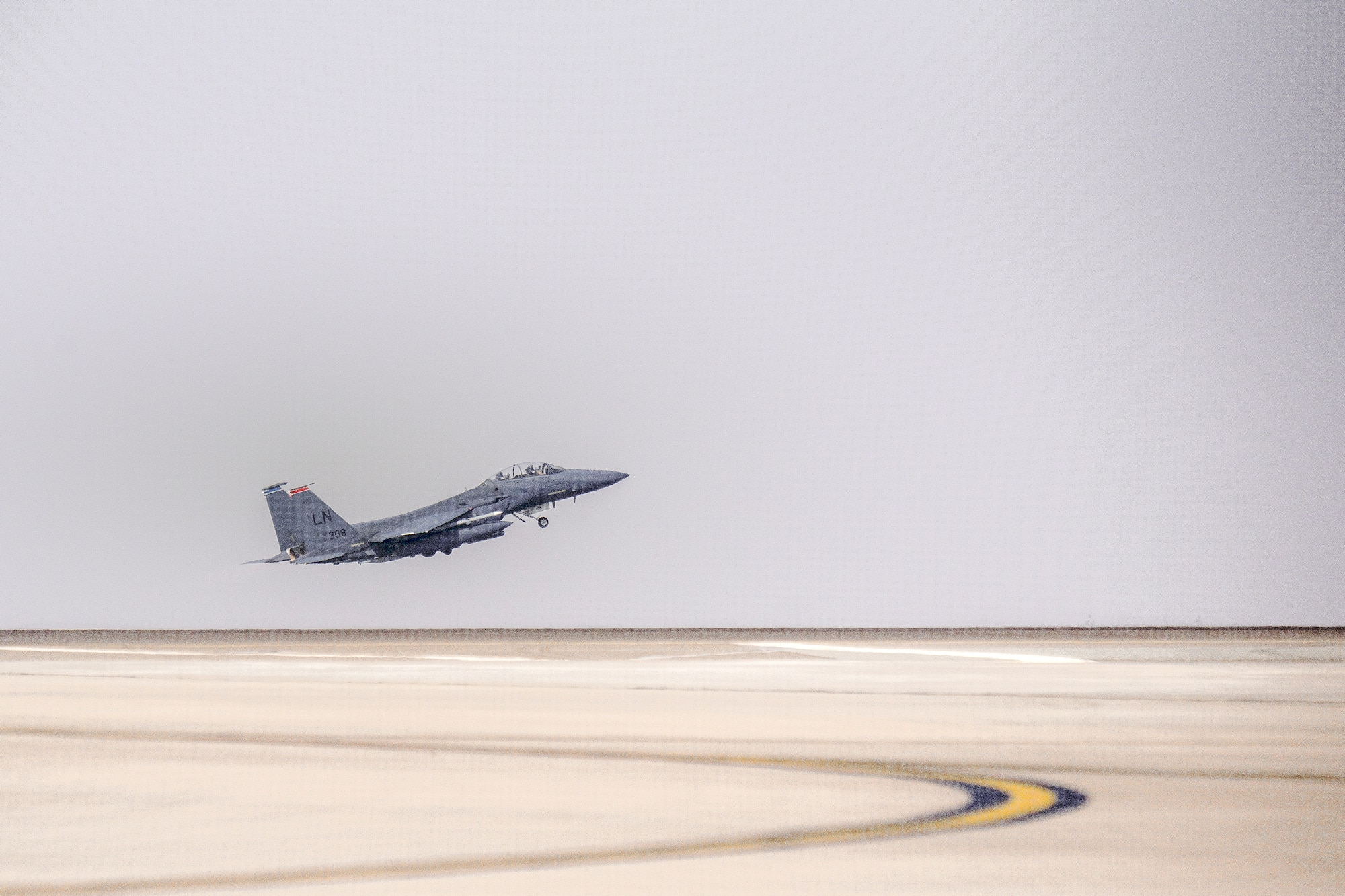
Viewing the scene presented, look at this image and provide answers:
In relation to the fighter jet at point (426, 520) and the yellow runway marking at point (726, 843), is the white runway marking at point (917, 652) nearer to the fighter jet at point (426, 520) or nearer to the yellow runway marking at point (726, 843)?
the fighter jet at point (426, 520)

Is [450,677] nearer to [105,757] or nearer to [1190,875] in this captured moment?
[105,757]

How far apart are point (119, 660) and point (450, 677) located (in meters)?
10.6

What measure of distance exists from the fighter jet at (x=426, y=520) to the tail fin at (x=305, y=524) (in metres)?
0.02

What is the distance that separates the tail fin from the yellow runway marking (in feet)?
123

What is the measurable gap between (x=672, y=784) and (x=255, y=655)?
25.3 metres

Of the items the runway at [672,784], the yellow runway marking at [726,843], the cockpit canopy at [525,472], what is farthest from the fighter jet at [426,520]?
the yellow runway marking at [726,843]

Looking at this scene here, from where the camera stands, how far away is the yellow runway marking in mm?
7914

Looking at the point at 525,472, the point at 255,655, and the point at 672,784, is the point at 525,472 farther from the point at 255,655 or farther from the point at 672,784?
the point at 672,784

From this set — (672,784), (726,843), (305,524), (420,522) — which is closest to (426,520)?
(420,522)

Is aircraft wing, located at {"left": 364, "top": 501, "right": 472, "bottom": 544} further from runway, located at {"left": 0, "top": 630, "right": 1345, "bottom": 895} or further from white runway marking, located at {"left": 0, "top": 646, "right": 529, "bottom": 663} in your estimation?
runway, located at {"left": 0, "top": 630, "right": 1345, "bottom": 895}

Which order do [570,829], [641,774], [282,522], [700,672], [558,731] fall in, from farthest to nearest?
[282,522]
[700,672]
[558,731]
[641,774]
[570,829]

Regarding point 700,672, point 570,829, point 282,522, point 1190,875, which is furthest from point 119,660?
point 1190,875

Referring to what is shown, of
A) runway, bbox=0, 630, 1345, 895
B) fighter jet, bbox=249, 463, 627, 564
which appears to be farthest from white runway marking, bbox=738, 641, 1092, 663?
fighter jet, bbox=249, 463, 627, 564

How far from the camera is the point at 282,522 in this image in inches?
1956
